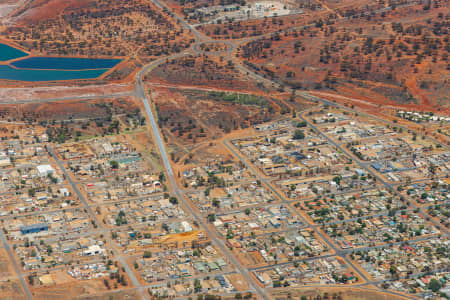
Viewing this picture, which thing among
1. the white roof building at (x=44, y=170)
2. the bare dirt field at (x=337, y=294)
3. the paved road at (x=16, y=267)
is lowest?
the bare dirt field at (x=337, y=294)

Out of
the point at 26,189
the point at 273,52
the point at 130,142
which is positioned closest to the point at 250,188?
the point at 130,142

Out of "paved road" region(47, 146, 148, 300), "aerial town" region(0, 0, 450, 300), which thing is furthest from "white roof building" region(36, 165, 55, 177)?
"paved road" region(47, 146, 148, 300)

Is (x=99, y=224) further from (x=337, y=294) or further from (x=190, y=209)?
(x=337, y=294)

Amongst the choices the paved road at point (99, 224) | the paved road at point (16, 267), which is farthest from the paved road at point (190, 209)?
the paved road at point (16, 267)

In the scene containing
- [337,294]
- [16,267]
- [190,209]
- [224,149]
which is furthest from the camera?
[224,149]

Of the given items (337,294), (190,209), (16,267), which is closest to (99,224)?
(190,209)

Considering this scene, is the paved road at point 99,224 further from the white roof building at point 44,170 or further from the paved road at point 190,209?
the paved road at point 190,209

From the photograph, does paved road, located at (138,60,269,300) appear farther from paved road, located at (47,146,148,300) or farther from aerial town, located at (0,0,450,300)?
paved road, located at (47,146,148,300)

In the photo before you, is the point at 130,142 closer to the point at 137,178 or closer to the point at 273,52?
the point at 137,178
